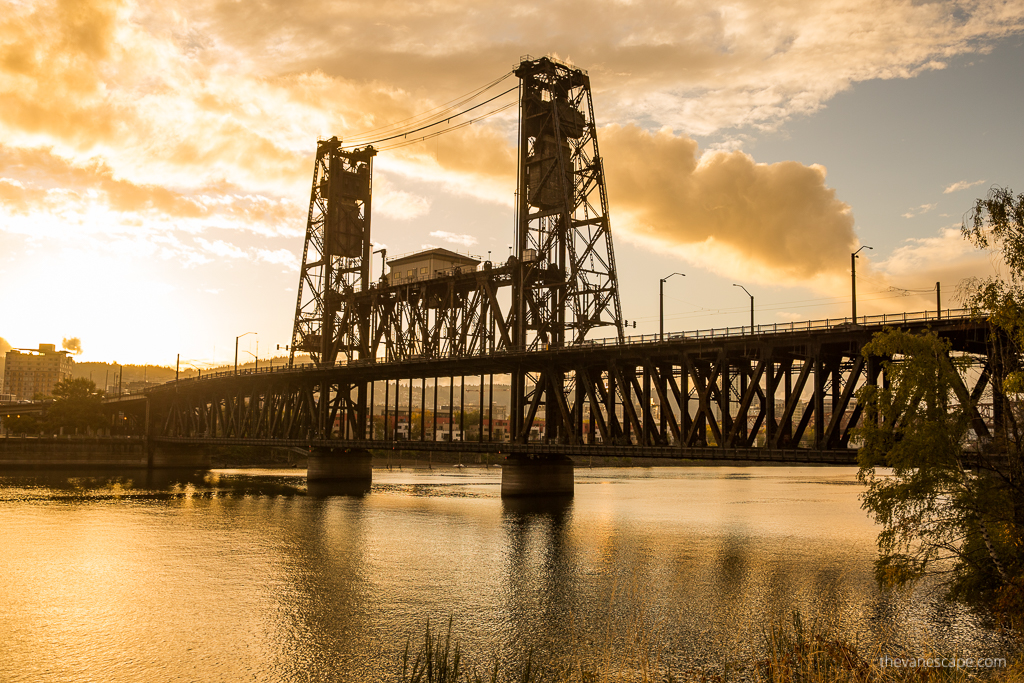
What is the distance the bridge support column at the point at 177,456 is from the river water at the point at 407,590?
219 feet

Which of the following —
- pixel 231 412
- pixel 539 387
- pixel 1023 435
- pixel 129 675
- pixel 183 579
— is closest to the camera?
pixel 129 675

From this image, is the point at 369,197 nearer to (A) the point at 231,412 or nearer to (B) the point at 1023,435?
(A) the point at 231,412

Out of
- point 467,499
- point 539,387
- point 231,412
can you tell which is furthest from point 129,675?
point 231,412

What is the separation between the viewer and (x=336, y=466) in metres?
99.1

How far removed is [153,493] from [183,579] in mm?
54399

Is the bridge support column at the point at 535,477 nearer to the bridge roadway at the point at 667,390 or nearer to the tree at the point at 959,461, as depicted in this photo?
the bridge roadway at the point at 667,390

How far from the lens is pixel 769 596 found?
3344 centimetres

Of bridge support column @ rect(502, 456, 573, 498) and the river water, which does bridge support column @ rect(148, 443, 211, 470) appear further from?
bridge support column @ rect(502, 456, 573, 498)

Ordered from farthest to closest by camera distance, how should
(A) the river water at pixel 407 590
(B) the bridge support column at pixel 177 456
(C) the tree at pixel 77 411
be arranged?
(C) the tree at pixel 77 411 → (B) the bridge support column at pixel 177 456 → (A) the river water at pixel 407 590

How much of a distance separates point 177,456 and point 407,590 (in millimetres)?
113094

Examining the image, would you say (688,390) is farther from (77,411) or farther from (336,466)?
(77,411)

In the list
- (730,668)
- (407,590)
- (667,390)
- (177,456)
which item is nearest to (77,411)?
(177,456)

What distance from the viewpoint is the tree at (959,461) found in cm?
2670

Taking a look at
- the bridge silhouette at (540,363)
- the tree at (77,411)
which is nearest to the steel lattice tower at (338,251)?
the bridge silhouette at (540,363)
